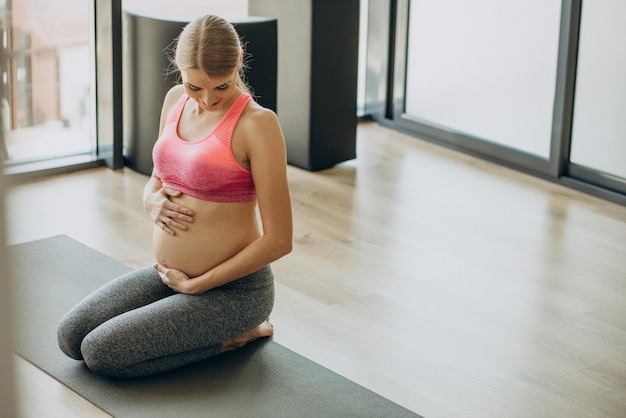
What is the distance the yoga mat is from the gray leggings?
0.15 ft

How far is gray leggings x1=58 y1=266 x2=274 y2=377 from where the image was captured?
7.28 feet

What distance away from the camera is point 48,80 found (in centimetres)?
391

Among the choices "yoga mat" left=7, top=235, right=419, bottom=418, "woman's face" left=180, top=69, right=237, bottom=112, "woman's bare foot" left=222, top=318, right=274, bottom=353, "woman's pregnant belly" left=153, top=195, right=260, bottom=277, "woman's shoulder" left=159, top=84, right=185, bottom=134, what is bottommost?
"yoga mat" left=7, top=235, right=419, bottom=418

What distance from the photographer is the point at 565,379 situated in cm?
243

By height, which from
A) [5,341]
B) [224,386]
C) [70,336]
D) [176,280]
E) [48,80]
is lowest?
[224,386]

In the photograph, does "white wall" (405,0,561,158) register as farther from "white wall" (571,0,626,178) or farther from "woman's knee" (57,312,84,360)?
"woman's knee" (57,312,84,360)

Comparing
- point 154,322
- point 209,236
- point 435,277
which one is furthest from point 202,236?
point 435,277

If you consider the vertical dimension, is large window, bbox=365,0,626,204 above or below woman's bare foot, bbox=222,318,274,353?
A: above

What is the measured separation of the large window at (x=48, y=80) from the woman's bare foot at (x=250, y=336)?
1.68m

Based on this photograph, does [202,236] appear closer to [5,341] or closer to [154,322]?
[154,322]

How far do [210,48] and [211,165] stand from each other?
0.94 feet

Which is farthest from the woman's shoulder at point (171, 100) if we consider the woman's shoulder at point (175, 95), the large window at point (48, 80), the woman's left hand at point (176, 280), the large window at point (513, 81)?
the large window at point (513, 81)

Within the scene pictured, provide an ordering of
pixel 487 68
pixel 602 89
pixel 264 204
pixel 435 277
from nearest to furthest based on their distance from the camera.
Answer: pixel 264 204, pixel 435 277, pixel 602 89, pixel 487 68

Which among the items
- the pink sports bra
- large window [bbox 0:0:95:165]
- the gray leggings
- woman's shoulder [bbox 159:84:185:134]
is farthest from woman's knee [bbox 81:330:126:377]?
large window [bbox 0:0:95:165]
